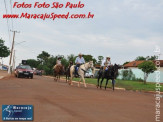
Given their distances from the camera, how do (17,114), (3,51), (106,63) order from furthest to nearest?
(3,51) < (106,63) < (17,114)

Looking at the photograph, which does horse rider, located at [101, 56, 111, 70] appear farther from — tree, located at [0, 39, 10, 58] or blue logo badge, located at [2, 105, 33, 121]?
tree, located at [0, 39, 10, 58]

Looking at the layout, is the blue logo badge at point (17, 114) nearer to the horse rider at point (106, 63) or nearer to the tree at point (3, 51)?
the horse rider at point (106, 63)

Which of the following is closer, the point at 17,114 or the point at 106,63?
the point at 17,114

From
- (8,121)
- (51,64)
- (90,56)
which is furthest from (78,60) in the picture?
(90,56)

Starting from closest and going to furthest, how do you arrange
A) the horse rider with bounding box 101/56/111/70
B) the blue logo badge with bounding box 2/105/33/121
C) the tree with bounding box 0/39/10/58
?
the blue logo badge with bounding box 2/105/33/121, the horse rider with bounding box 101/56/111/70, the tree with bounding box 0/39/10/58

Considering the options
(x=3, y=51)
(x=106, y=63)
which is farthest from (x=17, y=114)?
(x=3, y=51)

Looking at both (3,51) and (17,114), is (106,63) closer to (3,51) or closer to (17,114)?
(17,114)

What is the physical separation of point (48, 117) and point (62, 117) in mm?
340

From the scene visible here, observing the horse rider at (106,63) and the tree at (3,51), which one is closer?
the horse rider at (106,63)

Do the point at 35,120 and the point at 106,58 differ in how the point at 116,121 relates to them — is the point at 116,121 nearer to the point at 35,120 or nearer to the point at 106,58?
the point at 35,120

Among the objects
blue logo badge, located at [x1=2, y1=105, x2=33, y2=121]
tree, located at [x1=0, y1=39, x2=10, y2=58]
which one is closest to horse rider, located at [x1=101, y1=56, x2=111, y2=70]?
blue logo badge, located at [x1=2, y1=105, x2=33, y2=121]

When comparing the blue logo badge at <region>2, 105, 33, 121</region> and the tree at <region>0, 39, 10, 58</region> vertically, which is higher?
the tree at <region>0, 39, 10, 58</region>

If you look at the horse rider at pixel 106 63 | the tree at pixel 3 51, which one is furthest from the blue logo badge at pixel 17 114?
the tree at pixel 3 51

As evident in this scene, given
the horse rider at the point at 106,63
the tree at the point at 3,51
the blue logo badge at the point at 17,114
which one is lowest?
the blue logo badge at the point at 17,114
